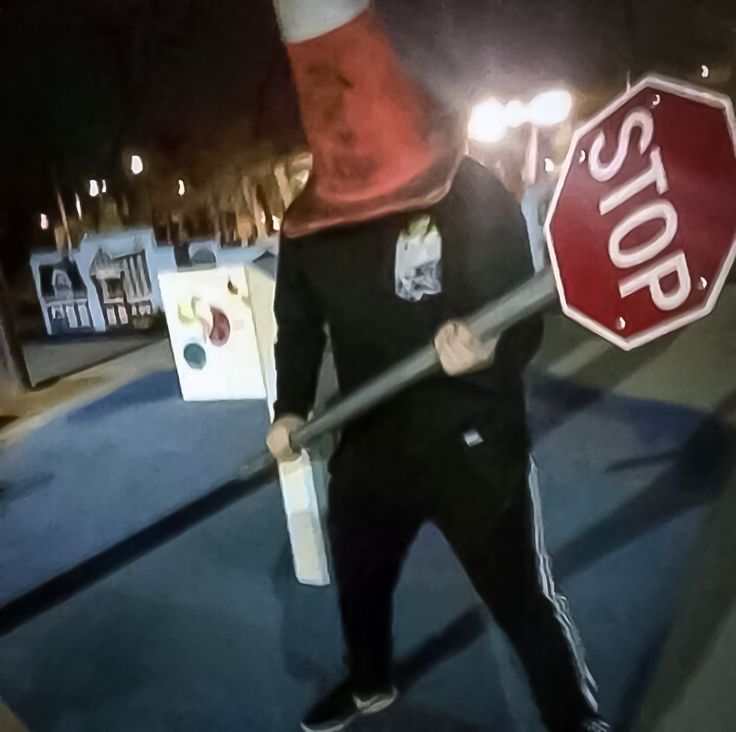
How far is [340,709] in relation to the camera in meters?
0.80

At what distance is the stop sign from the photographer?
64 cm

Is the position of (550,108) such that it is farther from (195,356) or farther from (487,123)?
(195,356)

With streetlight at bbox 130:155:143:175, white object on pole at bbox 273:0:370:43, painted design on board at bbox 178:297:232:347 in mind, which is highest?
white object on pole at bbox 273:0:370:43

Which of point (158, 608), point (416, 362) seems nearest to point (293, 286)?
point (416, 362)

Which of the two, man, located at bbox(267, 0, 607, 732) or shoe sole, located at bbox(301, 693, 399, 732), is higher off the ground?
man, located at bbox(267, 0, 607, 732)

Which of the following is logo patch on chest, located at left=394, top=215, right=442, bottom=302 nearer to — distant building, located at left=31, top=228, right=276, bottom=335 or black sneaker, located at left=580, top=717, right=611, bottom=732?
distant building, located at left=31, top=228, right=276, bottom=335

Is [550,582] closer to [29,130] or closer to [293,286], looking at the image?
[293,286]

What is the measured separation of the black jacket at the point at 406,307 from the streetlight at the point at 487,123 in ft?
0.08

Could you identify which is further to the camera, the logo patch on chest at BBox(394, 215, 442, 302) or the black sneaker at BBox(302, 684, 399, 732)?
the black sneaker at BBox(302, 684, 399, 732)

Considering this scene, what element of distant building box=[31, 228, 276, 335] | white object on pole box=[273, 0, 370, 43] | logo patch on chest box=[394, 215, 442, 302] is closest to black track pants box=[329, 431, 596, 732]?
logo patch on chest box=[394, 215, 442, 302]

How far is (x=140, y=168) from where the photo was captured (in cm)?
82

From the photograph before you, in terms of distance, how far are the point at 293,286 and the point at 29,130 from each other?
331 millimetres

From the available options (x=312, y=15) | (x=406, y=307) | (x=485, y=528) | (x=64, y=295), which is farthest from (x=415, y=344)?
(x=64, y=295)

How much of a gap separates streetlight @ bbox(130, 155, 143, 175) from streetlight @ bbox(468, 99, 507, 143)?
324 millimetres
